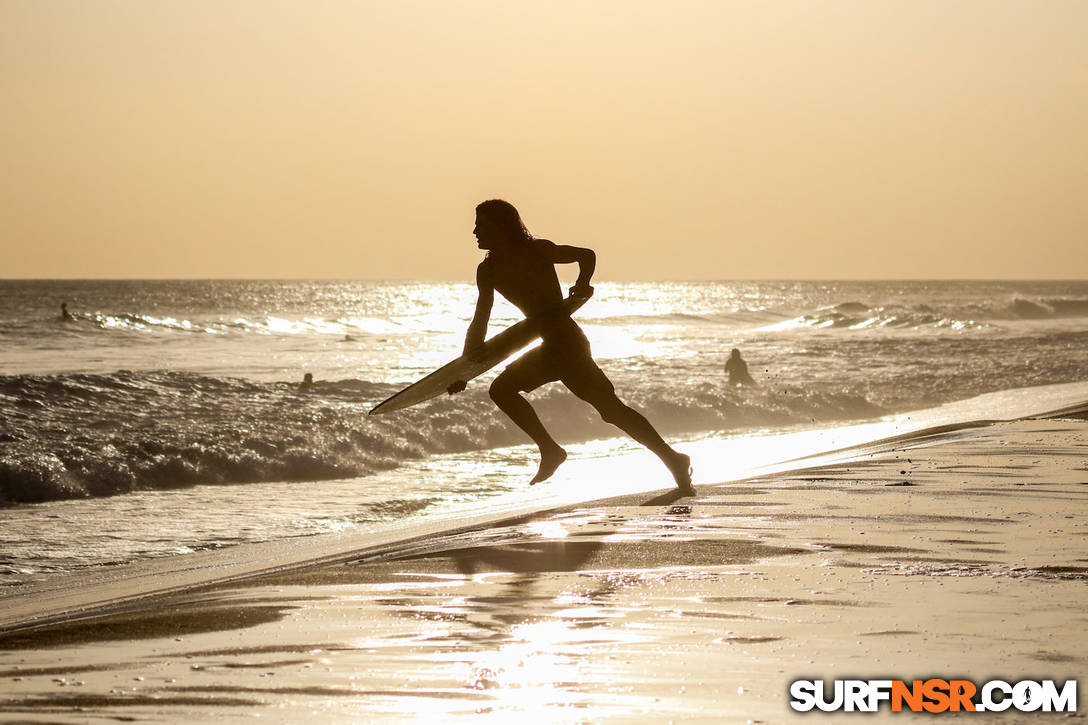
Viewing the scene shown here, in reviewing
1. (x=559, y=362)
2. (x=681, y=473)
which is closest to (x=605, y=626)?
(x=559, y=362)

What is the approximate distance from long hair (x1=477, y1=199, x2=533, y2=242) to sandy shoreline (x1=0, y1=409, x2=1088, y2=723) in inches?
66.3

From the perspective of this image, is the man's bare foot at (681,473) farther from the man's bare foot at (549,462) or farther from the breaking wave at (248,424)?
the breaking wave at (248,424)

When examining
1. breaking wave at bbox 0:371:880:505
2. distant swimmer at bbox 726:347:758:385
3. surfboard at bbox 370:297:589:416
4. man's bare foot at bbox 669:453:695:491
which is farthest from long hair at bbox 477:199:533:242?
distant swimmer at bbox 726:347:758:385

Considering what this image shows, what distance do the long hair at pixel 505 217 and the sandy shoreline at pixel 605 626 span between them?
1684 millimetres

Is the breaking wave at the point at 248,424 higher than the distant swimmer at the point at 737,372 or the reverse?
the reverse

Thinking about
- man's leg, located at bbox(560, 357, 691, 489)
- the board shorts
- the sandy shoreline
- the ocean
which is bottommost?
the ocean

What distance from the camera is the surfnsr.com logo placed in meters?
3.26

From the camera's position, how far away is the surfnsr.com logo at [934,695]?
326 cm

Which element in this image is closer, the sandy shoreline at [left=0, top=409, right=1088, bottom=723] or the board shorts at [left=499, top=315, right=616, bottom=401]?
the sandy shoreline at [left=0, top=409, right=1088, bottom=723]

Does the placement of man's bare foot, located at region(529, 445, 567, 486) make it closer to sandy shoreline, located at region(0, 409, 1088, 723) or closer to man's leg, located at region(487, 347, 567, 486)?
man's leg, located at region(487, 347, 567, 486)

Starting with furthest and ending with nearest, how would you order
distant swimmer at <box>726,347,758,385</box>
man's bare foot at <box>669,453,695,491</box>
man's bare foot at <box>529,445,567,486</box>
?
distant swimmer at <box>726,347,758,385</box> < man's bare foot at <box>669,453,695,491</box> < man's bare foot at <box>529,445,567,486</box>

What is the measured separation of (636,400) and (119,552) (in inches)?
518

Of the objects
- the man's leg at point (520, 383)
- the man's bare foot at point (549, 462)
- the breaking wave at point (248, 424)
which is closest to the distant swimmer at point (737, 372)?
the breaking wave at point (248, 424)

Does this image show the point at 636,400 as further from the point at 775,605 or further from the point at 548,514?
the point at 775,605
